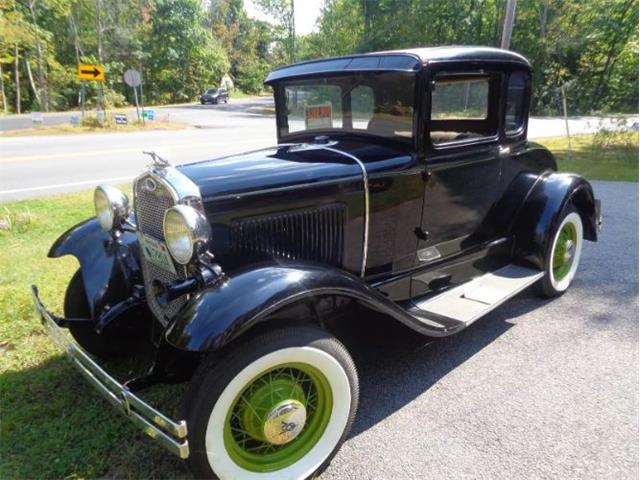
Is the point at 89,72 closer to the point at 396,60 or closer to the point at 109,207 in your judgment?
the point at 109,207

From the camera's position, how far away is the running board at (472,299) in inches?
103

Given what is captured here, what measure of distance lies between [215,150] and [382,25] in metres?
23.7

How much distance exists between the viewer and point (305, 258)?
2.43 metres

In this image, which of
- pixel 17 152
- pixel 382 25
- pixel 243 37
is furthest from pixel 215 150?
pixel 243 37

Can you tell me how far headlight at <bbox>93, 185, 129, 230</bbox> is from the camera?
261cm

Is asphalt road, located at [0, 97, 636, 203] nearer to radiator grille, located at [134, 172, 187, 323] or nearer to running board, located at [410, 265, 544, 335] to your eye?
radiator grille, located at [134, 172, 187, 323]

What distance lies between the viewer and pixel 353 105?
2.93 metres

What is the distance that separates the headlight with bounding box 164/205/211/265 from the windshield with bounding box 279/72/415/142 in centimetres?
138

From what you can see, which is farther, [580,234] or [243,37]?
[243,37]

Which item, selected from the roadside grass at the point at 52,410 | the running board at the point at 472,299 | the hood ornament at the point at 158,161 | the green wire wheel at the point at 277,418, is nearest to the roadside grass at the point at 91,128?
the roadside grass at the point at 52,410

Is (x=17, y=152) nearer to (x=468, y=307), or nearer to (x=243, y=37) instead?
(x=468, y=307)

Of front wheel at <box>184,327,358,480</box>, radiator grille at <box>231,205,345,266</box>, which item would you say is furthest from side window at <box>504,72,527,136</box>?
front wheel at <box>184,327,358,480</box>

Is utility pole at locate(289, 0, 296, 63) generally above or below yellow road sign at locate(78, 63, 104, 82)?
above

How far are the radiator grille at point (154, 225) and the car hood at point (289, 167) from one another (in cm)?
18
